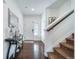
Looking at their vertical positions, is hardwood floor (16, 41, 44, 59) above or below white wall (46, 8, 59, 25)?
below

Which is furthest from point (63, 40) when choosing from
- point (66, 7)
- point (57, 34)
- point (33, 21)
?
point (33, 21)

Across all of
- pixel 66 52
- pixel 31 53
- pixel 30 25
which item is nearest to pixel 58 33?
pixel 66 52

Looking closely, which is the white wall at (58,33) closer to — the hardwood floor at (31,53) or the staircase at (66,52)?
the staircase at (66,52)

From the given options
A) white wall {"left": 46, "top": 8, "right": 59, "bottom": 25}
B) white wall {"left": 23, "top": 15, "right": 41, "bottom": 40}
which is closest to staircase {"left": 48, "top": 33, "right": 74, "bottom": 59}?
white wall {"left": 46, "top": 8, "right": 59, "bottom": 25}

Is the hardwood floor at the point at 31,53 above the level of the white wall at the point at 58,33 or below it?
below

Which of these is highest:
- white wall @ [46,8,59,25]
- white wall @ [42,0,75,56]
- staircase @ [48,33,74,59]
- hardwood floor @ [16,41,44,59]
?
white wall @ [46,8,59,25]

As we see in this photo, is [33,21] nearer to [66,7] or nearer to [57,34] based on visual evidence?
[66,7]

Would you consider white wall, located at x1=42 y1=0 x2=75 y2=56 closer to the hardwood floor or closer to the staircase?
the staircase

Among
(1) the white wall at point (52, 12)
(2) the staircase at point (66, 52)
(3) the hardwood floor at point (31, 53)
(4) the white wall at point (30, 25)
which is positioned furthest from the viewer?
(4) the white wall at point (30, 25)

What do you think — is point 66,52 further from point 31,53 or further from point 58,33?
point 31,53

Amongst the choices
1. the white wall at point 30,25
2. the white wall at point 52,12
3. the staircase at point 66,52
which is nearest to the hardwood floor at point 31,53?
→ the staircase at point 66,52

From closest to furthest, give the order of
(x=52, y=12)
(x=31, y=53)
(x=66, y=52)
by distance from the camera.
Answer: (x=66, y=52) → (x=31, y=53) → (x=52, y=12)
